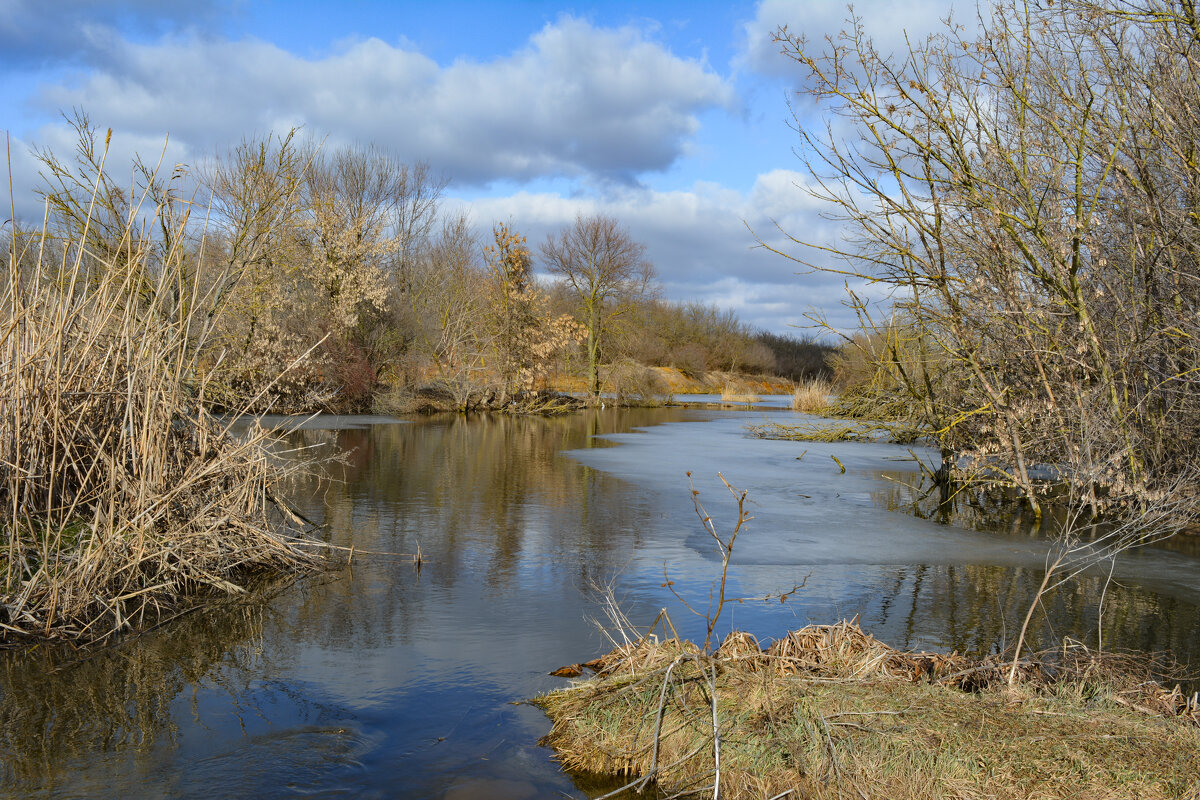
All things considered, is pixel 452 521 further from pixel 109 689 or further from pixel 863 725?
pixel 863 725

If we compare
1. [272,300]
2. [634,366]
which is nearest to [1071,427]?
[272,300]

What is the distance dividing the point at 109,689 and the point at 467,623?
2.25 m

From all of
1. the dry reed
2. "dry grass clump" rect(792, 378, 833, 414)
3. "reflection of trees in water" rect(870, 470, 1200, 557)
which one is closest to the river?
"reflection of trees in water" rect(870, 470, 1200, 557)

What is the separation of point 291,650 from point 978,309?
8.48m

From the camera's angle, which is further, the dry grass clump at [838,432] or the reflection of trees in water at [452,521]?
the dry grass clump at [838,432]

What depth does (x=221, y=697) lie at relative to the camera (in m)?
4.66

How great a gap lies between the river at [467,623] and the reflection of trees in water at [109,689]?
1cm

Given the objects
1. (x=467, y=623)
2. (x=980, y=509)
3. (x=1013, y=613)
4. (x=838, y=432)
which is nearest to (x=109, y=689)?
(x=467, y=623)

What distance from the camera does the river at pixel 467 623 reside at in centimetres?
394

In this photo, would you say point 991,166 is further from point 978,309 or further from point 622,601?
point 622,601

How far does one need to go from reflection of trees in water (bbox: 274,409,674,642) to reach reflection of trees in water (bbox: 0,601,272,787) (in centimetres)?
→ 69

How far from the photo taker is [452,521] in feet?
31.8

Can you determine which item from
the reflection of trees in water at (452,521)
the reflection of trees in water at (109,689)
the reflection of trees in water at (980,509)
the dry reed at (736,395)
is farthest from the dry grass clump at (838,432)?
the dry reed at (736,395)

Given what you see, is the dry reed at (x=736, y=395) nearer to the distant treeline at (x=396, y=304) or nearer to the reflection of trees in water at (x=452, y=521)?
the distant treeline at (x=396, y=304)
